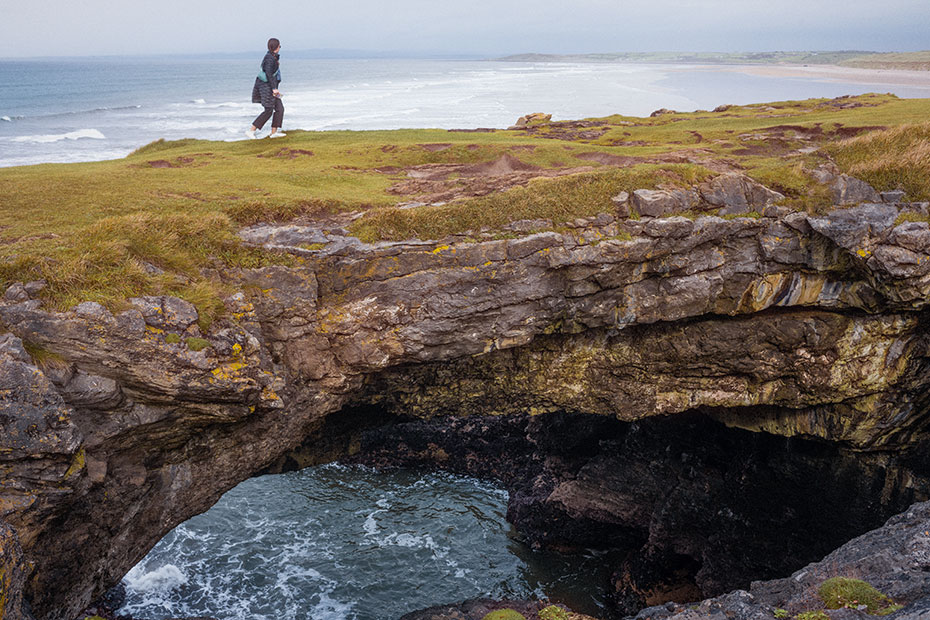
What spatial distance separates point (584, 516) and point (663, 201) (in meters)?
13.0

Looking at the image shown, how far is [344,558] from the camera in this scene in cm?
2288

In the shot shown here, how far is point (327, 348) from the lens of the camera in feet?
54.4

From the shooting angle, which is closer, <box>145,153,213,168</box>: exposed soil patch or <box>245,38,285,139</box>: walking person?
<box>145,153,213,168</box>: exposed soil patch

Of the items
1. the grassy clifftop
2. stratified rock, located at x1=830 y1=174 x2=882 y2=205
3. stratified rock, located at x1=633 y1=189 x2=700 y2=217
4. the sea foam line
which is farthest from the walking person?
the sea foam line

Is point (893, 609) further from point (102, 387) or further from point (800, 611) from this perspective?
point (102, 387)

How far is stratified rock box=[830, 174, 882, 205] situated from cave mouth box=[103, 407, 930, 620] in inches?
299

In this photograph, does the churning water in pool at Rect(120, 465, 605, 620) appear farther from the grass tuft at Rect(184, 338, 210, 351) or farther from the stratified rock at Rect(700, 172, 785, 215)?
the stratified rock at Rect(700, 172, 785, 215)

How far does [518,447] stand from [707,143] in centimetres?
1593

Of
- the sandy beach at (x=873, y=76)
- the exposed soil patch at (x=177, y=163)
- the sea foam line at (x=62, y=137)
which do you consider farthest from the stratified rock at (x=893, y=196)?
the sandy beach at (x=873, y=76)

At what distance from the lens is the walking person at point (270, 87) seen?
2584 centimetres

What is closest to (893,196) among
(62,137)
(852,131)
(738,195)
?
(738,195)

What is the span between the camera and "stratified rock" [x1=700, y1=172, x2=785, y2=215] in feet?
58.5

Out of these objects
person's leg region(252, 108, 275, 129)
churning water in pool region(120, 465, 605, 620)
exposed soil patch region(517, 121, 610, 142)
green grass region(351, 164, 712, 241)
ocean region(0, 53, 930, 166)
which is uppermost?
ocean region(0, 53, 930, 166)

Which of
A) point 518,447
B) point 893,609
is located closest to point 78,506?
point 893,609
